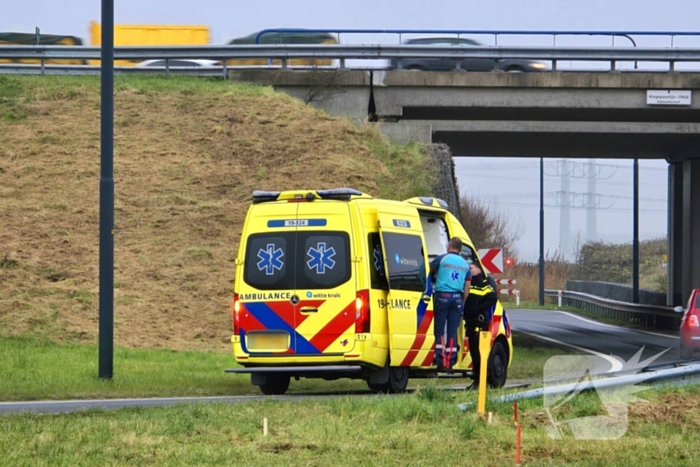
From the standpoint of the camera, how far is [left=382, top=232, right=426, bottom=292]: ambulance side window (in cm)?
1398

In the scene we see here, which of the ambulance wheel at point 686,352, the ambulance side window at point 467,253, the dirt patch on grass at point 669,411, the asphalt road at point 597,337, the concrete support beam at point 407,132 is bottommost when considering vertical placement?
the asphalt road at point 597,337

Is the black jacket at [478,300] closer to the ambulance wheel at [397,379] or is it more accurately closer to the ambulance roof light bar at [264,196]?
the ambulance wheel at [397,379]

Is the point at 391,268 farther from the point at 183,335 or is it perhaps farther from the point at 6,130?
the point at 6,130

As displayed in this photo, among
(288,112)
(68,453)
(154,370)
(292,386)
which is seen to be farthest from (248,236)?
(288,112)

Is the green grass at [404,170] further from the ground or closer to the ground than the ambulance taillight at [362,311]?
further from the ground

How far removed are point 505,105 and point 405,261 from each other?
58.1ft

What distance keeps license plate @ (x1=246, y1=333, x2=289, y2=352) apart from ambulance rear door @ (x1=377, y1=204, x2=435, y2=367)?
47.4 inches

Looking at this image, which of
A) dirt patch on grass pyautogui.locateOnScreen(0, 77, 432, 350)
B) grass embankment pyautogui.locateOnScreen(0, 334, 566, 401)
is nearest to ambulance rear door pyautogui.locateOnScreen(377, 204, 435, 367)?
grass embankment pyautogui.locateOnScreen(0, 334, 566, 401)

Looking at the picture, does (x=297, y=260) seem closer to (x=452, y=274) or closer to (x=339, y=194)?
(x=339, y=194)

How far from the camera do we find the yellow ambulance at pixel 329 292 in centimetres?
1369

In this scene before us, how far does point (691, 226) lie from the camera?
139 feet

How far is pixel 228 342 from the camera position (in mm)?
21562

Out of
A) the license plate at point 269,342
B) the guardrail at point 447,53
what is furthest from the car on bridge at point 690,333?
the license plate at point 269,342

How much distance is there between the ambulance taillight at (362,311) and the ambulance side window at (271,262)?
810mm
